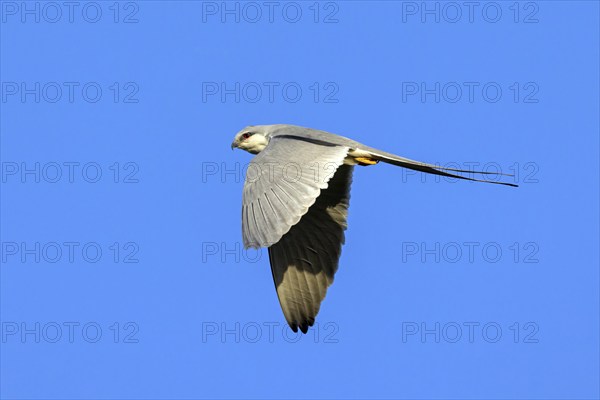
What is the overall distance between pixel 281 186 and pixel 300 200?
366 millimetres

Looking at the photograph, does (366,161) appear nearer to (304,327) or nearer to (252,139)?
(252,139)

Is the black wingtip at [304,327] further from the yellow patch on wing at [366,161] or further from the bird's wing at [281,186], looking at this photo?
the bird's wing at [281,186]

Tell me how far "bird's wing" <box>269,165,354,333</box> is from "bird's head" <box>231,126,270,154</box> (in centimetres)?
107

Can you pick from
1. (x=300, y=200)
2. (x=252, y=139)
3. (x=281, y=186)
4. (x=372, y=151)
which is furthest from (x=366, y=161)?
(x=300, y=200)

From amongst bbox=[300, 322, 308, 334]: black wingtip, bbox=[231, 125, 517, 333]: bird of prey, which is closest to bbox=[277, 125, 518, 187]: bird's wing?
bbox=[231, 125, 517, 333]: bird of prey

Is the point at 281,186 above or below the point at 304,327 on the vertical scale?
above

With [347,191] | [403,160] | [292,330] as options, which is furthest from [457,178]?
[292,330]

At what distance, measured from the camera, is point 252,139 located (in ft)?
45.4

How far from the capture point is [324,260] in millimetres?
13133

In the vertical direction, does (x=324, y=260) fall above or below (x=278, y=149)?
below

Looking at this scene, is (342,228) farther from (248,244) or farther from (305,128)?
(248,244)

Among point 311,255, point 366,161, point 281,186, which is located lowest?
point 311,255

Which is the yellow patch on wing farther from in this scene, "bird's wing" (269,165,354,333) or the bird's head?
the bird's head

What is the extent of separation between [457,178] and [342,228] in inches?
78.0
